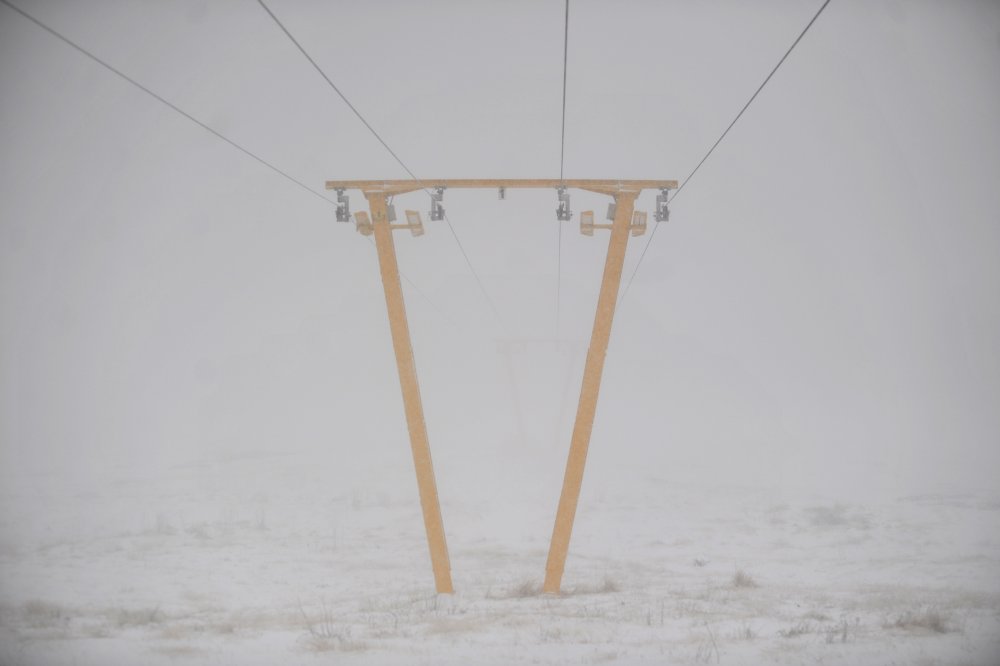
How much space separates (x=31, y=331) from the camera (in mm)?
114438

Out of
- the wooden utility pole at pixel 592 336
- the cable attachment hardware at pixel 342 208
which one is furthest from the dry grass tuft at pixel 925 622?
the cable attachment hardware at pixel 342 208

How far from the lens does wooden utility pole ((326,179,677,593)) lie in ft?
37.7

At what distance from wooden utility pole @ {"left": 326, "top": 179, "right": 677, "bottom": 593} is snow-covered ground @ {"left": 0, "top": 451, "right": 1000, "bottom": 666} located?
120cm

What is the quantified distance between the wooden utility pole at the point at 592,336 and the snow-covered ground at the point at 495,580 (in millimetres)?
1195

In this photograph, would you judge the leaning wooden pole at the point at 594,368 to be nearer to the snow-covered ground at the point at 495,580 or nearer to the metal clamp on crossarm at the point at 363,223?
the snow-covered ground at the point at 495,580

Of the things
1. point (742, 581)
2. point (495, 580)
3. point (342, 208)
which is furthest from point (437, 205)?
point (742, 581)

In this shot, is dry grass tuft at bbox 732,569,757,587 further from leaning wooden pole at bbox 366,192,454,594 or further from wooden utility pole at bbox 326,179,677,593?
leaning wooden pole at bbox 366,192,454,594

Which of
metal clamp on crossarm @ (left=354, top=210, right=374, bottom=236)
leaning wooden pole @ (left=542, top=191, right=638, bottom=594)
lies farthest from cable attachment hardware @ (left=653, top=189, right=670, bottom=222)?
metal clamp on crossarm @ (left=354, top=210, right=374, bottom=236)

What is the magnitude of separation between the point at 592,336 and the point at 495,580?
6.37 m

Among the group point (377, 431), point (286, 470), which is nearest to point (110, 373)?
point (377, 431)

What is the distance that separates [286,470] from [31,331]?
10613 cm

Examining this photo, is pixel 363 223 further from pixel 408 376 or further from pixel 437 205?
pixel 408 376

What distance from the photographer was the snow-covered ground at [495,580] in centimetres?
916

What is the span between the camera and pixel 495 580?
14156 millimetres
